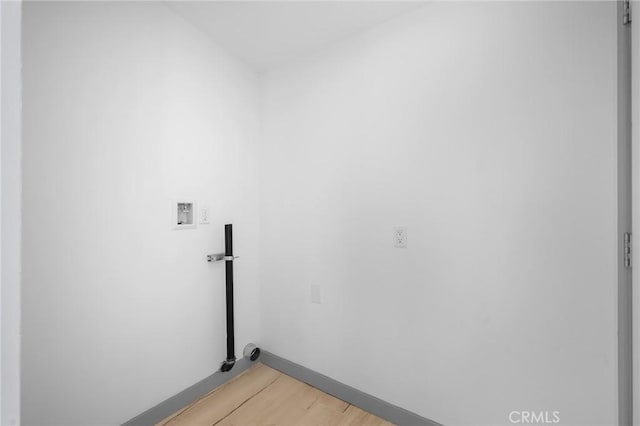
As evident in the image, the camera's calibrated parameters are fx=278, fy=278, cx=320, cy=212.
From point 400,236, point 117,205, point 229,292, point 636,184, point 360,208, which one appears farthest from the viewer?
point 229,292

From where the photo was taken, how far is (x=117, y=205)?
1.41 meters

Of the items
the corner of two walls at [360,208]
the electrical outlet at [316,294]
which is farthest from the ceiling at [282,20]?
the electrical outlet at [316,294]

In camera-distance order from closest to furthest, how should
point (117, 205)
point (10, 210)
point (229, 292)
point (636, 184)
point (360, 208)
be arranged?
point (10, 210), point (636, 184), point (117, 205), point (360, 208), point (229, 292)

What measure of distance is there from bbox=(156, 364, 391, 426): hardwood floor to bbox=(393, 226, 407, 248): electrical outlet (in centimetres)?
101

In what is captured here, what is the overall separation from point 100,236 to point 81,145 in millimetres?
435

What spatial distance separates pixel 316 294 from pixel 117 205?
4.22 ft

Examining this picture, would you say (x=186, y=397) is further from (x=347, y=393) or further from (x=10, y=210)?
(x=10, y=210)

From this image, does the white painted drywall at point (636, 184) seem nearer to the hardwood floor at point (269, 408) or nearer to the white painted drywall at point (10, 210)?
the hardwood floor at point (269, 408)

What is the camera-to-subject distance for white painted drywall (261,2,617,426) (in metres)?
1.17

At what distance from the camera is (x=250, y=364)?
2133mm

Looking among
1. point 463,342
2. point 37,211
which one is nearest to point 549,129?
point 463,342

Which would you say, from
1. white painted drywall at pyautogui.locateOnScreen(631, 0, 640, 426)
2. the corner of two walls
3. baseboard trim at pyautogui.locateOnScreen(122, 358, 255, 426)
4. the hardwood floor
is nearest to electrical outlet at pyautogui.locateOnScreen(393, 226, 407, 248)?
the corner of two walls

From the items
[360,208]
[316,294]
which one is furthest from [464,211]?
[316,294]

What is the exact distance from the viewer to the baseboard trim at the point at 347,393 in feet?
5.06
